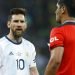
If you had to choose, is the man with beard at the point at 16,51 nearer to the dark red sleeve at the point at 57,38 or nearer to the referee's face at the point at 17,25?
the referee's face at the point at 17,25

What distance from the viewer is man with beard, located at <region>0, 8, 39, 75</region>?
17.8ft

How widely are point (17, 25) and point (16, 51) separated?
35 cm

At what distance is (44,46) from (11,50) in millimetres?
5764

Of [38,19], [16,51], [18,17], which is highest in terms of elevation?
[18,17]

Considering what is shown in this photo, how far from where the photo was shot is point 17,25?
5543 mm

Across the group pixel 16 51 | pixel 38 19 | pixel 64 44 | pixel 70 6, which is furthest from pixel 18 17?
pixel 38 19

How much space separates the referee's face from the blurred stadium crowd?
5162 millimetres

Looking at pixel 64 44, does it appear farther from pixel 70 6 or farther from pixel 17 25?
pixel 17 25

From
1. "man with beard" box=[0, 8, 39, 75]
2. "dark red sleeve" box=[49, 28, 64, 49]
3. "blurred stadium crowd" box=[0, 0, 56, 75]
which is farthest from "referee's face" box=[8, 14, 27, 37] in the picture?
"blurred stadium crowd" box=[0, 0, 56, 75]

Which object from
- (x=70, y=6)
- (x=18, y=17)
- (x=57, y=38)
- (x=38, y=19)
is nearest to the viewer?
(x=57, y=38)

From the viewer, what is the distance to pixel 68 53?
389 cm

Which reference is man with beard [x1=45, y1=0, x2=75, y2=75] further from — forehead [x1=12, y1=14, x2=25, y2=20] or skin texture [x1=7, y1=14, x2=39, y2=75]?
forehead [x1=12, y1=14, x2=25, y2=20]

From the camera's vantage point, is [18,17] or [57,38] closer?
[57,38]

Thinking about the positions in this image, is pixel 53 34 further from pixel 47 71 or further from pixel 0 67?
pixel 0 67
